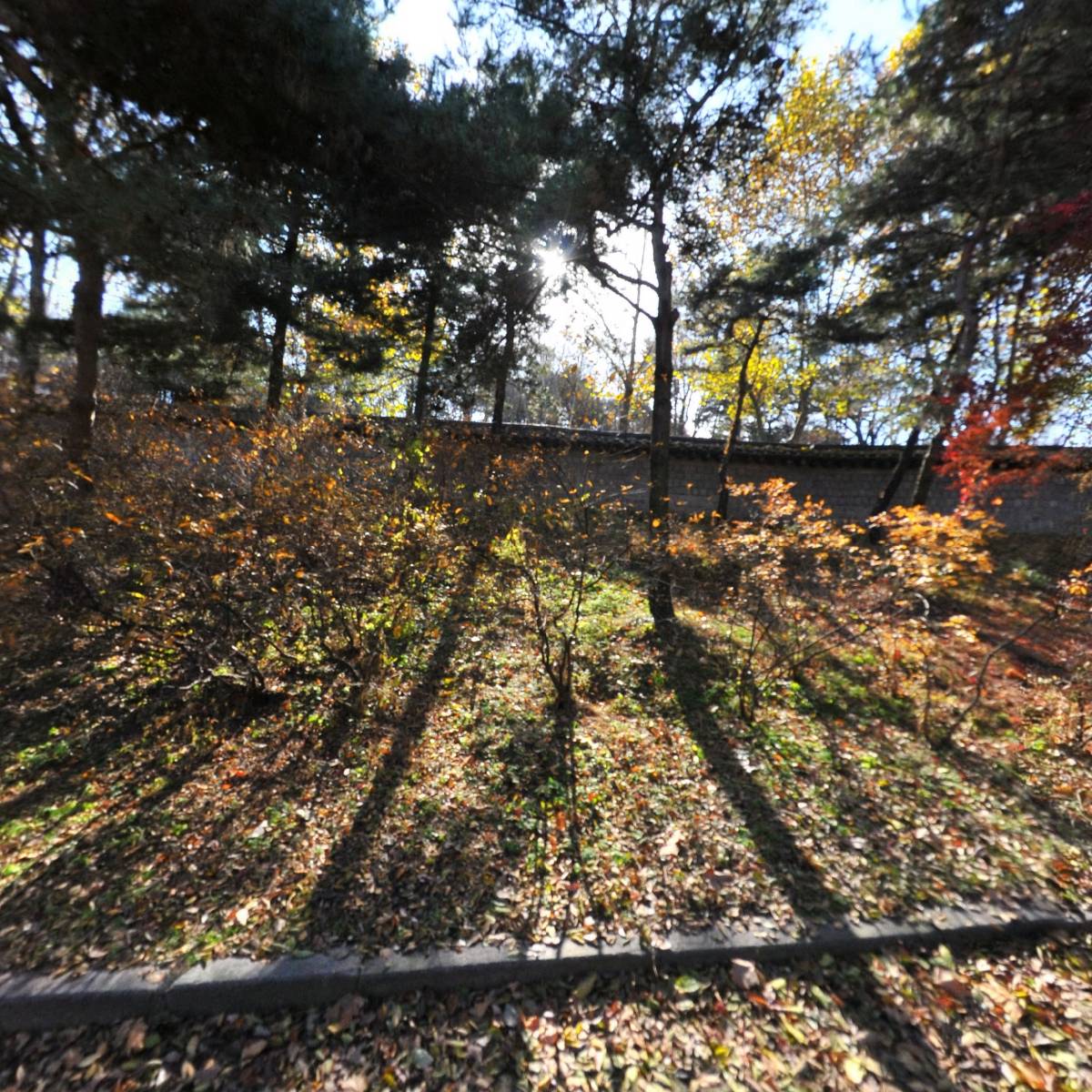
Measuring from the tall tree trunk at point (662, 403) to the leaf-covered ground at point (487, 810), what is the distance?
133 cm

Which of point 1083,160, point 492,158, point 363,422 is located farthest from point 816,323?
point 363,422

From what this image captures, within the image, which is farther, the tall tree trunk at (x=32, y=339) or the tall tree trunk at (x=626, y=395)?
the tall tree trunk at (x=626, y=395)

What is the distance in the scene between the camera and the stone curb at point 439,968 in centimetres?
198

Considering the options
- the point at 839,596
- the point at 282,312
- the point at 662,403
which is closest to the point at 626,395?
the point at 662,403

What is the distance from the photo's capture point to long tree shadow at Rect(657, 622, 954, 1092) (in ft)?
6.31

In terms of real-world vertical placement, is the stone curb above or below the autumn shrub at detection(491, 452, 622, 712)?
below

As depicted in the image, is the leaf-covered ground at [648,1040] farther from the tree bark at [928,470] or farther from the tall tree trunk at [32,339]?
the tree bark at [928,470]

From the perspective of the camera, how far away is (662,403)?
6480 millimetres

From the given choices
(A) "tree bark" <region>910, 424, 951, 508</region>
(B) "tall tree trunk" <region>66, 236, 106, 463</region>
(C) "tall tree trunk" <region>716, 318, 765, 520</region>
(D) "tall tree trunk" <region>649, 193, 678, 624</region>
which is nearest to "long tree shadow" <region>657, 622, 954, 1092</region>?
(D) "tall tree trunk" <region>649, 193, 678, 624</region>

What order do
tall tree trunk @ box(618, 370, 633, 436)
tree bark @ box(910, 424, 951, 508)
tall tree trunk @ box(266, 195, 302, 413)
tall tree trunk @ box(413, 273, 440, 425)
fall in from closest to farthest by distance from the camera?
1. tall tree trunk @ box(266, 195, 302, 413)
2. tall tree trunk @ box(413, 273, 440, 425)
3. tree bark @ box(910, 424, 951, 508)
4. tall tree trunk @ box(618, 370, 633, 436)

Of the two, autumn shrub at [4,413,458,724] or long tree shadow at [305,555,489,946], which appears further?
autumn shrub at [4,413,458,724]

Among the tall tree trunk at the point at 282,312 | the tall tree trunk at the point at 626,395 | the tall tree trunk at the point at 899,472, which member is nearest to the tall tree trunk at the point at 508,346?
the tall tree trunk at the point at 282,312

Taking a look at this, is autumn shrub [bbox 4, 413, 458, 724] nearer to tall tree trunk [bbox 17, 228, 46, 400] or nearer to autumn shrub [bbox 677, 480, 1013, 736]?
tall tree trunk [bbox 17, 228, 46, 400]

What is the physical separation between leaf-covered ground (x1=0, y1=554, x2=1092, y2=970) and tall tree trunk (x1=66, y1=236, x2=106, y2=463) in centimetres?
217
